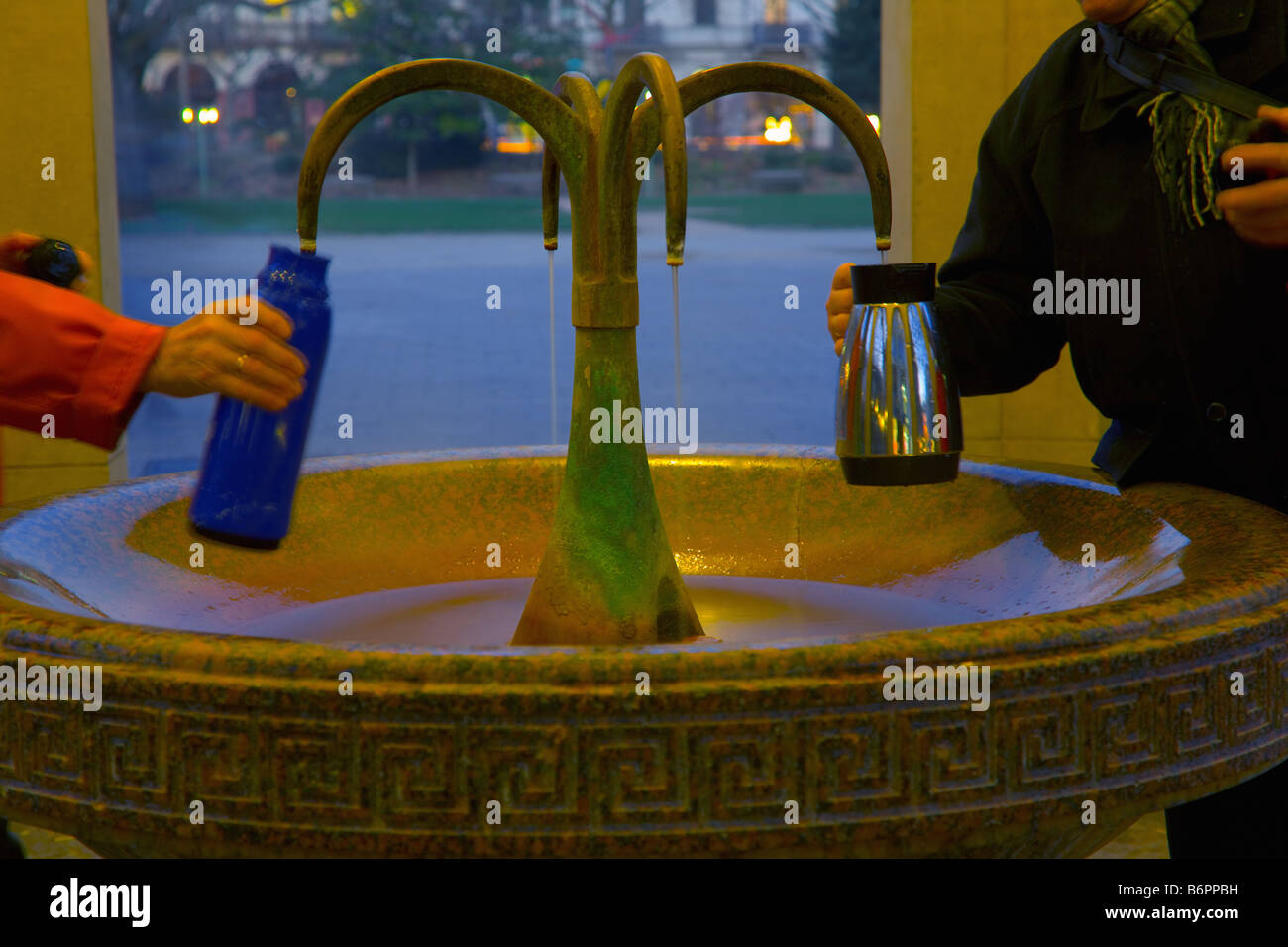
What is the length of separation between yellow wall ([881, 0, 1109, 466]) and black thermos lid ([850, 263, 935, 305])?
1872 millimetres

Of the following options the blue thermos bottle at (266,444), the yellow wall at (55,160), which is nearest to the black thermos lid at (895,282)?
the blue thermos bottle at (266,444)

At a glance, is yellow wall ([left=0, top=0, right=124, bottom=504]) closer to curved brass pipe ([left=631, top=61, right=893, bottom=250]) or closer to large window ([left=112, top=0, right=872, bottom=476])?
large window ([left=112, top=0, right=872, bottom=476])

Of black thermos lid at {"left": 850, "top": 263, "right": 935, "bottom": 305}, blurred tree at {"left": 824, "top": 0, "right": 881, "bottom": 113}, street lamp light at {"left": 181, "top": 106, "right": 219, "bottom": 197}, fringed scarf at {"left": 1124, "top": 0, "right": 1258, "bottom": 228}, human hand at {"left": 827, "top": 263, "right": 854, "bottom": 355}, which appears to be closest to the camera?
black thermos lid at {"left": 850, "top": 263, "right": 935, "bottom": 305}

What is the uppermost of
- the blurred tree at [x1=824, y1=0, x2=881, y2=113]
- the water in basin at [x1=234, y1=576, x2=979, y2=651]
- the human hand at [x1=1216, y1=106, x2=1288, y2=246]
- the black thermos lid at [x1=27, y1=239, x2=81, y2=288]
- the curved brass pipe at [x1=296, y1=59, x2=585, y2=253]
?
the blurred tree at [x1=824, y1=0, x2=881, y2=113]

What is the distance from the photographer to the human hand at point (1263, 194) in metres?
1.22

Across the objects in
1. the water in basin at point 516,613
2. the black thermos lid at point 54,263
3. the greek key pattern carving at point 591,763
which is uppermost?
the black thermos lid at point 54,263

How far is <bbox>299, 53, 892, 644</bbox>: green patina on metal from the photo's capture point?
1.15 metres

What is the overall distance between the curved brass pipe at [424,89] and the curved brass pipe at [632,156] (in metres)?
0.04

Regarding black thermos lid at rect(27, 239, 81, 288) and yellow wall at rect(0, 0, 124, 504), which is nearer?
black thermos lid at rect(27, 239, 81, 288)

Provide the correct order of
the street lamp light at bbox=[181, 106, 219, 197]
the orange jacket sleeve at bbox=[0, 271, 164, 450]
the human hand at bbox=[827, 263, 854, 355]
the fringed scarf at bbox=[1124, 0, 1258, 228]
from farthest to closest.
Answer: the street lamp light at bbox=[181, 106, 219, 197], the human hand at bbox=[827, 263, 854, 355], the fringed scarf at bbox=[1124, 0, 1258, 228], the orange jacket sleeve at bbox=[0, 271, 164, 450]

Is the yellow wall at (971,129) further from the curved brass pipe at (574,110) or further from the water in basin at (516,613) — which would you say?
the curved brass pipe at (574,110)

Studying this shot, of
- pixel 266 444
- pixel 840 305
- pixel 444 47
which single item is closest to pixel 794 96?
pixel 840 305

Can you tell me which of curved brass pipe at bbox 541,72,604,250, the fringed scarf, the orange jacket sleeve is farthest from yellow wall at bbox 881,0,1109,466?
the orange jacket sleeve
